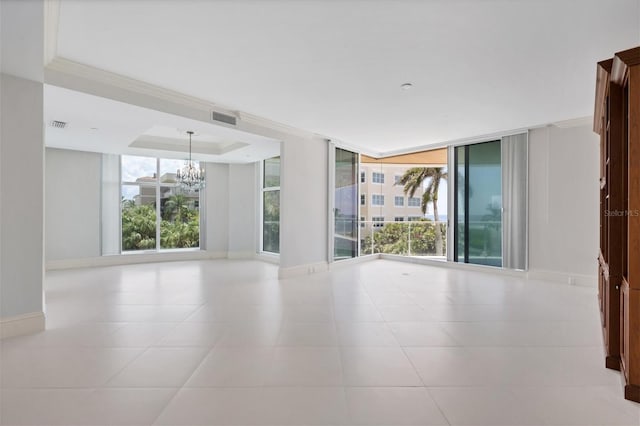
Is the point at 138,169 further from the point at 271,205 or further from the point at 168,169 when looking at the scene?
the point at 271,205

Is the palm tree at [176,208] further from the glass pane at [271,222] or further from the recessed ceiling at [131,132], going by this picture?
the glass pane at [271,222]

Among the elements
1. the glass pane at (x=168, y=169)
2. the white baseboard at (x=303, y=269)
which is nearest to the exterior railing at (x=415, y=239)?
the white baseboard at (x=303, y=269)

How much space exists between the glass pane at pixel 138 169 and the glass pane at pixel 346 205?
4.77 m

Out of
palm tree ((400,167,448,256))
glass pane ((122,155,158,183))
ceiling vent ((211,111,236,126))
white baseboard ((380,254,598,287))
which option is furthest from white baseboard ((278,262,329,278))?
palm tree ((400,167,448,256))

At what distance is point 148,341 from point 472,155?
637 centimetres

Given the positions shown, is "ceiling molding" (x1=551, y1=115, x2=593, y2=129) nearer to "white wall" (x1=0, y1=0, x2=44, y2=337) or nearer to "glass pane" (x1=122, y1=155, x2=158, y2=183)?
"white wall" (x1=0, y1=0, x2=44, y2=337)

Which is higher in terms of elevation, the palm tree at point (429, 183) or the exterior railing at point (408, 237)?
the palm tree at point (429, 183)

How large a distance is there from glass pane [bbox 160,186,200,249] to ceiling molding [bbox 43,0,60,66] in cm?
526

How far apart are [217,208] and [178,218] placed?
104 cm

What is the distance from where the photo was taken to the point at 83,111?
401 centimetres

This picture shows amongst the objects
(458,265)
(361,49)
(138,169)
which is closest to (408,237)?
(458,265)

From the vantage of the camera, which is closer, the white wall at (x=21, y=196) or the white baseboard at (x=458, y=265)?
the white wall at (x=21, y=196)

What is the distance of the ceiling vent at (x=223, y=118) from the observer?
4.43 metres

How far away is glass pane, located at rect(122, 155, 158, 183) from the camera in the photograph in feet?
24.4
